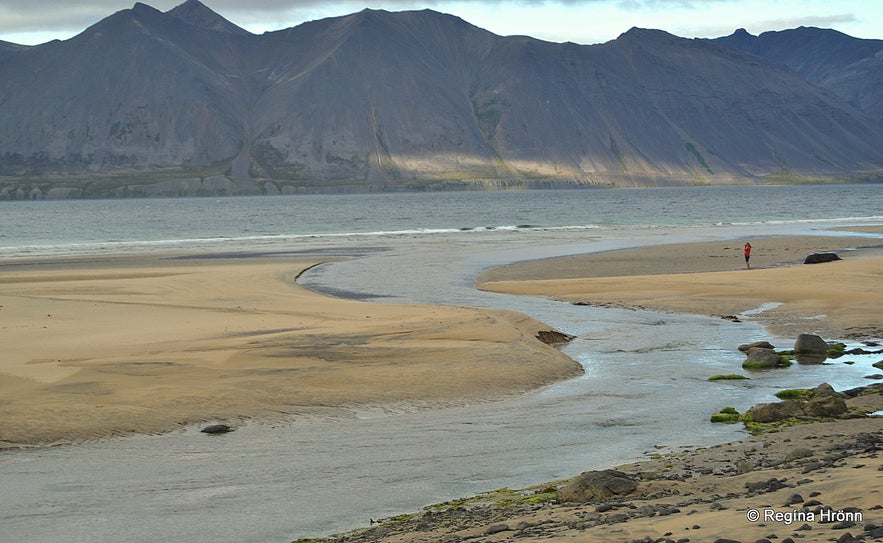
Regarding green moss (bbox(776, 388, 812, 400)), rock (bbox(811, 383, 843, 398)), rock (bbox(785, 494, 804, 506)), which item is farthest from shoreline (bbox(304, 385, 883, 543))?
green moss (bbox(776, 388, 812, 400))

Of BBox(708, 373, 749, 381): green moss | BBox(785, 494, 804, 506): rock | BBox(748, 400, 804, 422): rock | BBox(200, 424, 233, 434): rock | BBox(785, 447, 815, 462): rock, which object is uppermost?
BBox(785, 494, 804, 506): rock

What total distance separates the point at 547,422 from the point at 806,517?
8.12m

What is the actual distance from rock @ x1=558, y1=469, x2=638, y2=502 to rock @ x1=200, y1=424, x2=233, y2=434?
7190 millimetres

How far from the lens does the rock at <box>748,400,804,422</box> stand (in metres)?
16.2

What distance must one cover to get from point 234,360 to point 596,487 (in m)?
11.5

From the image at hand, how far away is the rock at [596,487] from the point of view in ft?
37.4

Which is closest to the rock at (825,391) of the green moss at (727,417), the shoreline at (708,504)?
the green moss at (727,417)

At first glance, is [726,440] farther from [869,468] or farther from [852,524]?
[852,524]

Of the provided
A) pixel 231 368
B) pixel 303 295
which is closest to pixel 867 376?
pixel 231 368

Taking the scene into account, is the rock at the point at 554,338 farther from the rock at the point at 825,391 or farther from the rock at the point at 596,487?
the rock at the point at 596,487

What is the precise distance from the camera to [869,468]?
425 inches

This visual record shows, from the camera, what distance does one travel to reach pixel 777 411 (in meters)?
16.3

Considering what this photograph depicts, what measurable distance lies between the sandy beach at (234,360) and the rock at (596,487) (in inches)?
286

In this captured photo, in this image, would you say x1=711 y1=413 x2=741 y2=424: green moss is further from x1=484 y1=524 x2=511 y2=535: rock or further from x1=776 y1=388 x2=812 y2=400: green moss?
x1=484 y1=524 x2=511 y2=535: rock
